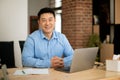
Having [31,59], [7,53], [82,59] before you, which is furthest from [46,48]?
[7,53]

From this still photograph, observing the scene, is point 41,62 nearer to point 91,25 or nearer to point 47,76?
point 47,76

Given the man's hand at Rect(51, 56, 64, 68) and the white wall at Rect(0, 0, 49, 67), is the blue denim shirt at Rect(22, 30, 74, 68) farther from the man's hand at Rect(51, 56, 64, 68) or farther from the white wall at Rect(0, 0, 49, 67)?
the white wall at Rect(0, 0, 49, 67)

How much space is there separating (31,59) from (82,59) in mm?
520

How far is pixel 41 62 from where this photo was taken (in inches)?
85.0

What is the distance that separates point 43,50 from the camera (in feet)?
7.54

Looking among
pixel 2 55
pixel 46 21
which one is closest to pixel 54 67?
pixel 46 21

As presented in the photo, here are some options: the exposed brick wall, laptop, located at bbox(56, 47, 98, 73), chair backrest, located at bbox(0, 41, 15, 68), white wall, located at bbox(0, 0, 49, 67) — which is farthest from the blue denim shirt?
the exposed brick wall

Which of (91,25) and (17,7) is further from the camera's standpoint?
(91,25)

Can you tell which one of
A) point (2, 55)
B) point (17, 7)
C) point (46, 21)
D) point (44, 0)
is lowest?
point (2, 55)

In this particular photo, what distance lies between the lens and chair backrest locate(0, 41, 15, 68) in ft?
10.3

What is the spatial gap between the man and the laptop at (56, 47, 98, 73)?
9.3 inches

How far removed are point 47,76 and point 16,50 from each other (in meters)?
1.77

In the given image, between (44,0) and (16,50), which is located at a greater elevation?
(44,0)

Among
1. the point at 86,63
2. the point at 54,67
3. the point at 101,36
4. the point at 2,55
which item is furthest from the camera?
the point at 101,36
